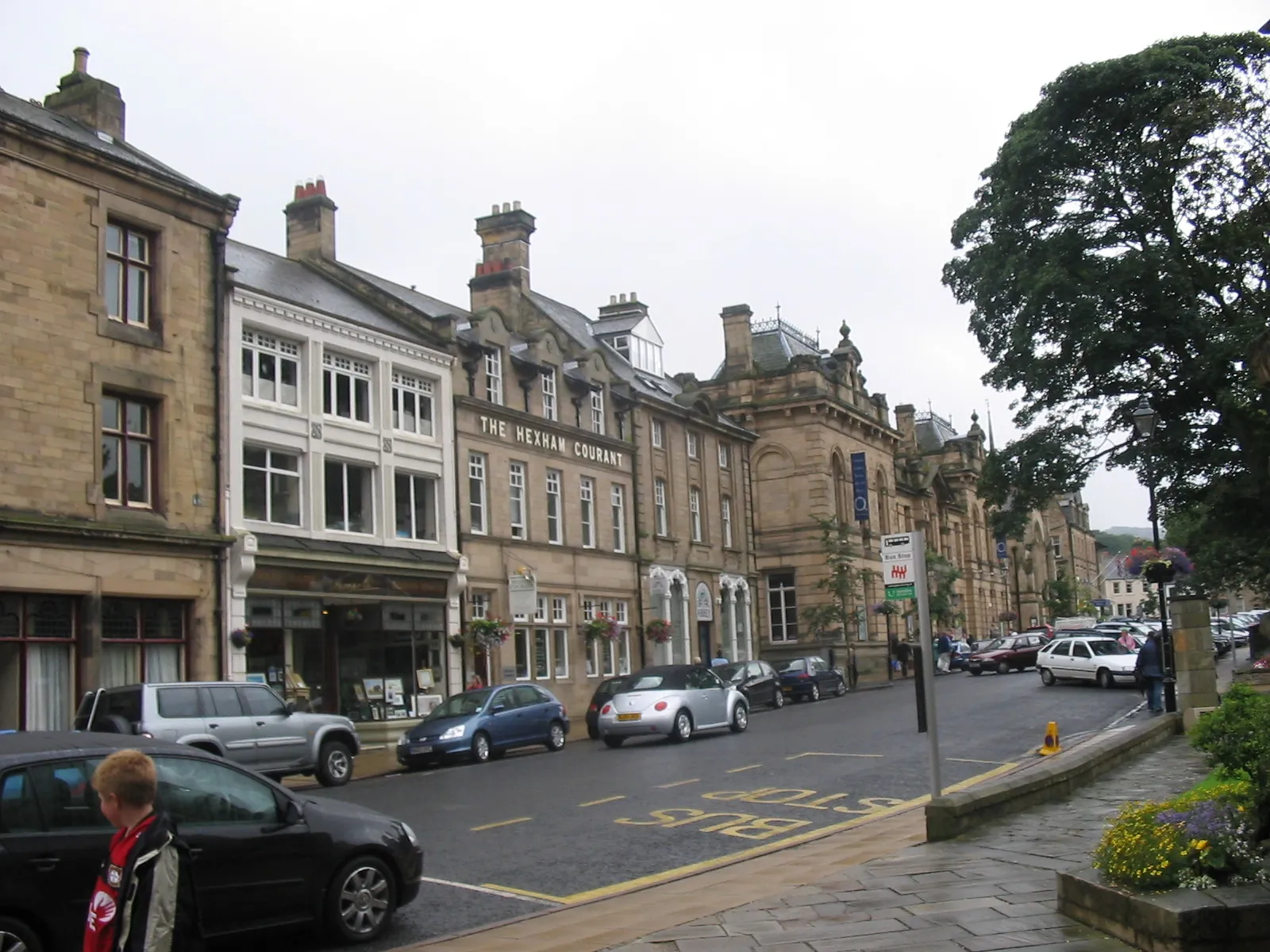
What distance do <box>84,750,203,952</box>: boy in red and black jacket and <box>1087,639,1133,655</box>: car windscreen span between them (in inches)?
1443

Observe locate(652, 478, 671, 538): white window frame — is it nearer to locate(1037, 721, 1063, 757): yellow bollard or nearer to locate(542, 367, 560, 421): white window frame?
locate(542, 367, 560, 421): white window frame

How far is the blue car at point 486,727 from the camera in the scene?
82.2ft

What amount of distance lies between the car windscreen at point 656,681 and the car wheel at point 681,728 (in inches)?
26.2

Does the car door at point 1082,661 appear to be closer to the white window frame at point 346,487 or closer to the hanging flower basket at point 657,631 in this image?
the hanging flower basket at point 657,631

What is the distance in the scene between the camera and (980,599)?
9338 cm

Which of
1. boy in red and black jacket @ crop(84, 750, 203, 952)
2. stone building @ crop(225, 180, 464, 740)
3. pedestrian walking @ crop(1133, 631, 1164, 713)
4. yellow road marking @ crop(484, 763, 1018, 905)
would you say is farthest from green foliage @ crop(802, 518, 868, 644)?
boy in red and black jacket @ crop(84, 750, 203, 952)

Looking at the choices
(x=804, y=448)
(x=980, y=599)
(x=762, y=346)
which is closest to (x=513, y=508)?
(x=804, y=448)

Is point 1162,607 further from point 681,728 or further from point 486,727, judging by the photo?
point 486,727

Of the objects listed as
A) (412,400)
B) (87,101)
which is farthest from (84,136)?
(412,400)

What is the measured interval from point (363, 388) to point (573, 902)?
23423mm

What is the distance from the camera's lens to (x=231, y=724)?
2008cm

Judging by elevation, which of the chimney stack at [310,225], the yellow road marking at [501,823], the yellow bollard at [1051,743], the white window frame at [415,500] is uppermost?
the chimney stack at [310,225]

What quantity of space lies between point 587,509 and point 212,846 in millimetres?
33787

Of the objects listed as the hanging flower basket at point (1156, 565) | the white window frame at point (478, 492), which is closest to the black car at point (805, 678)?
the white window frame at point (478, 492)
